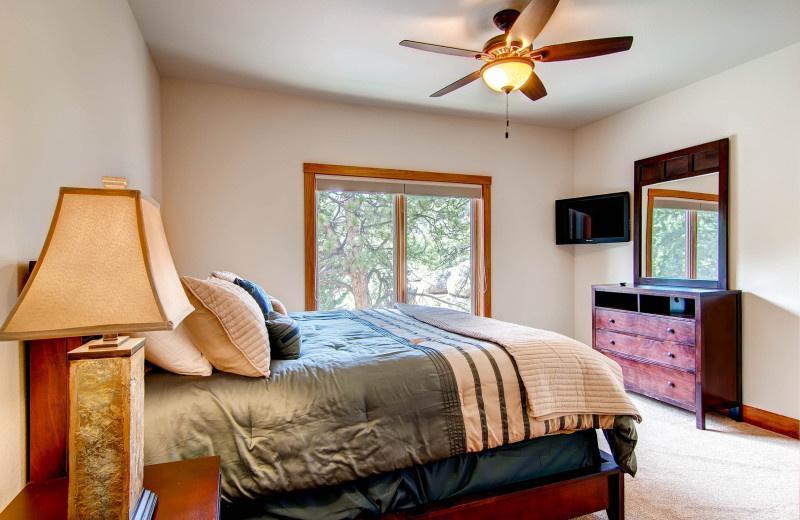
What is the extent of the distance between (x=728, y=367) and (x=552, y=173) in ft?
8.24

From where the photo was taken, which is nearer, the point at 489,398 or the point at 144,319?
the point at 144,319

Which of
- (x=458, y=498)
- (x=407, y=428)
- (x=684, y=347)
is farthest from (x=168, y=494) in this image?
(x=684, y=347)

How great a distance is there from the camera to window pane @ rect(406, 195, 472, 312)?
409cm

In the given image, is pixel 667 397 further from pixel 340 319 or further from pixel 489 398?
pixel 340 319

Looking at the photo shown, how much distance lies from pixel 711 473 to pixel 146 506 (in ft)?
8.91

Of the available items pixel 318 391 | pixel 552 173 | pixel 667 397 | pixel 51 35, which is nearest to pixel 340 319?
pixel 318 391

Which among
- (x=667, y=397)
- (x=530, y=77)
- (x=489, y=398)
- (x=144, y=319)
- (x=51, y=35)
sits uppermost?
(x=530, y=77)

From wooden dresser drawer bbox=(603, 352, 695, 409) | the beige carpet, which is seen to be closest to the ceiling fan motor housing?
the beige carpet

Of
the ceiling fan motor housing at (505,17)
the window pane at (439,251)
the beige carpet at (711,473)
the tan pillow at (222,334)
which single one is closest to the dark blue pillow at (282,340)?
the tan pillow at (222,334)

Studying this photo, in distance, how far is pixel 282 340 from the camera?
5.37 feet

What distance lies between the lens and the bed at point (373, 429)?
4.19ft

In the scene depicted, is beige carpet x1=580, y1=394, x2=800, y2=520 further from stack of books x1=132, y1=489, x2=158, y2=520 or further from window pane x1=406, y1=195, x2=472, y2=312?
window pane x1=406, y1=195, x2=472, y2=312

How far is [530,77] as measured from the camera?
2.47 meters

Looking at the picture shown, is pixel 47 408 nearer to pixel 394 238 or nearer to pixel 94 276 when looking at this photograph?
pixel 94 276
